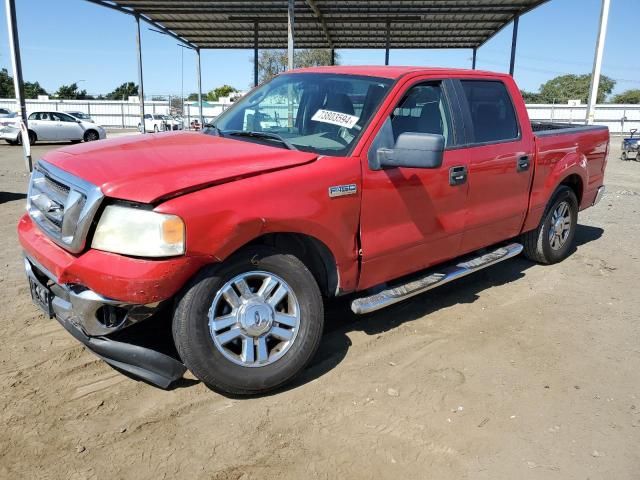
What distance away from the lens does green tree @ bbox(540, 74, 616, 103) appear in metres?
84.7

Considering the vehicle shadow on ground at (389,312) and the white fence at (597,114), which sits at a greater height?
the white fence at (597,114)

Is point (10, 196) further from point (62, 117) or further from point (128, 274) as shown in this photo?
point (62, 117)

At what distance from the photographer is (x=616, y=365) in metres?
3.71

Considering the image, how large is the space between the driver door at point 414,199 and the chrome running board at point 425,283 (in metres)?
0.10

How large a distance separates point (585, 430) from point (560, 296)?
90.6 inches

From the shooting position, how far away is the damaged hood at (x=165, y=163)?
8.92 ft

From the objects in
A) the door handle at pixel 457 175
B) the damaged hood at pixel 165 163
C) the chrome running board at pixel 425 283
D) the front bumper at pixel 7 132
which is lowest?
the front bumper at pixel 7 132

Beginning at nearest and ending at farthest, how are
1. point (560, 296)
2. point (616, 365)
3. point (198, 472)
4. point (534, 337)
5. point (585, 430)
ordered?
point (198, 472), point (585, 430), point (616, 365), point (534, 337), point (560, 296)

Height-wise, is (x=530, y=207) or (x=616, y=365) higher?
(x=530, y=207)

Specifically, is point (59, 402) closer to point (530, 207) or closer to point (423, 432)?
point (423, 432)

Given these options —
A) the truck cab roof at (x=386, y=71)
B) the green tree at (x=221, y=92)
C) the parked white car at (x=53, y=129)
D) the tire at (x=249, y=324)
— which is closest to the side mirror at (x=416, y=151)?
the truck cab roof at (x=386, y=71)

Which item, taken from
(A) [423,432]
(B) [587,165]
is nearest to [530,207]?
(B) [587,165]

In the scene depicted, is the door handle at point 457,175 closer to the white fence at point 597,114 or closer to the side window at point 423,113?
the side window at point 423,113

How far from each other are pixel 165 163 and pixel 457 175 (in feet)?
7.18
